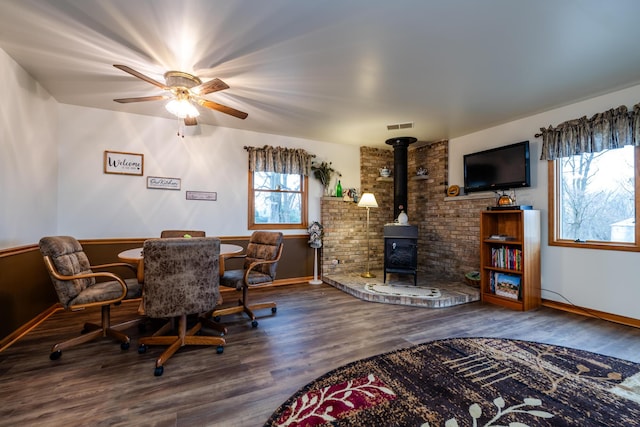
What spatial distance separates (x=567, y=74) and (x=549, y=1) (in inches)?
52.7

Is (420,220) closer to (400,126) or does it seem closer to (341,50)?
(400,126)

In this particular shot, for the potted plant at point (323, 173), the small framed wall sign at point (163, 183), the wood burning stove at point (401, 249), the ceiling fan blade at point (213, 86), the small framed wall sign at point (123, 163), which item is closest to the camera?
the ceiling fan blade at point (213, 86)

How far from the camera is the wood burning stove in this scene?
4.32 m

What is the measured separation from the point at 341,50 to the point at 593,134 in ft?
10.3

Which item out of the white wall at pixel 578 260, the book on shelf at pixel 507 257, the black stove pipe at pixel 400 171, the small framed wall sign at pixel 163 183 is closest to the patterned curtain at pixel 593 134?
the white wall at pixel 578 260

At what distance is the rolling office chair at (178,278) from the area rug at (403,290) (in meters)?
2.43

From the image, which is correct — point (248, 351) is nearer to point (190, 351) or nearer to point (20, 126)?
point (190, 351)

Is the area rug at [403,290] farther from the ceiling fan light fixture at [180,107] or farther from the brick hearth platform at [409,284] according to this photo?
the ceiling fan light fixture at [180,107]

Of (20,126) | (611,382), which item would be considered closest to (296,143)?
(20,126)

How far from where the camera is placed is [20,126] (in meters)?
2.74

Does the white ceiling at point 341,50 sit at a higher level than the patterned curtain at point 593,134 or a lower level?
higher

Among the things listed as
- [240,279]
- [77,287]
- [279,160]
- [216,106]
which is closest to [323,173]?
[279,160]

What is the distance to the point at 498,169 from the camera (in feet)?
13.6

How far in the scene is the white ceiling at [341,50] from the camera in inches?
75.4
